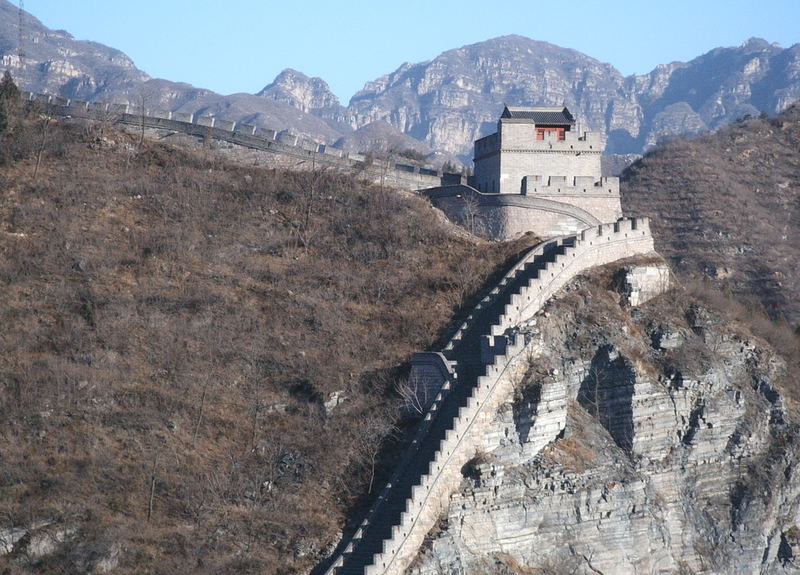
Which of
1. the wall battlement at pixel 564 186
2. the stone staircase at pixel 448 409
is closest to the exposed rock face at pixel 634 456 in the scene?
the stone staircase at pixel 448 409

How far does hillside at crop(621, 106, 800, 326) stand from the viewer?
9875 centimetres

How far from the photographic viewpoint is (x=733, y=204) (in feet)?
365

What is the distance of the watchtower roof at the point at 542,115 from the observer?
69375mm

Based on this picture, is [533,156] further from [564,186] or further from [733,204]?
[733,204]

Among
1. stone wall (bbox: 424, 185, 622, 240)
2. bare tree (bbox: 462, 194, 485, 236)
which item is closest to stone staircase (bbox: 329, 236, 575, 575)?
stone wall (bbox: 424, 185, 622, 240)

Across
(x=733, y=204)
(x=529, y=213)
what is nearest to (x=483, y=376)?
(x=529, y=213)

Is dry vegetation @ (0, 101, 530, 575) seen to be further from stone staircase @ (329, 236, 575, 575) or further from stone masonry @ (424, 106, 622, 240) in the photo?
stone masonry @ (424, 106, 622, 240)

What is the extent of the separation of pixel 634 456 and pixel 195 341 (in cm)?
1712

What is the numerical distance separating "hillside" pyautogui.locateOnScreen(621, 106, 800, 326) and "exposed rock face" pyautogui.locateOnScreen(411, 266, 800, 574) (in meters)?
32.0

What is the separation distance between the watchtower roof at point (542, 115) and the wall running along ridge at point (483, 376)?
801 cm

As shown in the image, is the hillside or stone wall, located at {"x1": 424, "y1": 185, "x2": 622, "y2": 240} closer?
stone wall, located at {"x1": 424, "y1": 185, "x2": 622, "y2": 240}

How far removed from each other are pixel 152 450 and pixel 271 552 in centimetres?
644

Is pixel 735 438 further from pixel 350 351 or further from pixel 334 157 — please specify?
pixel 334 157

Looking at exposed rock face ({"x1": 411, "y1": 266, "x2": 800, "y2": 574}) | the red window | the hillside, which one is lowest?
exposed rock face ({"x1": 411, "y1": 266, "x2": 800, "y2": 574})
